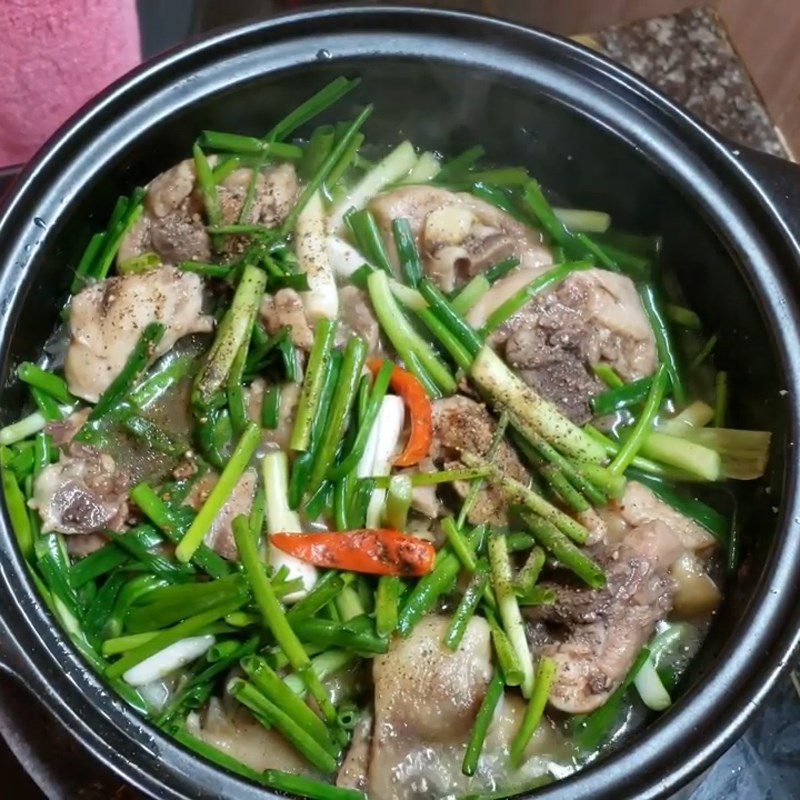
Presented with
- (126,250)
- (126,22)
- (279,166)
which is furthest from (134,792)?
(126,22)

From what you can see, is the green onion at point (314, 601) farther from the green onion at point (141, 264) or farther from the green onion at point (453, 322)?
the green onion at point (141, 264)

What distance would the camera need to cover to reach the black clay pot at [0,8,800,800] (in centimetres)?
170

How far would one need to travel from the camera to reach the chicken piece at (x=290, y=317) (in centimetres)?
198

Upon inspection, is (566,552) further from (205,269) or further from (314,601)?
(205,269)

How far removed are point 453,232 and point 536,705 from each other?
3.38 ft

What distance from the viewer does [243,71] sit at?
198 cm

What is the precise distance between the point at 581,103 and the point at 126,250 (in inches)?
41.2

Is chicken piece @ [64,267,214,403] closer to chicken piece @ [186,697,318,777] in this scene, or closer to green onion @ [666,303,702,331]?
chicken piece @ [186,697,318,777]

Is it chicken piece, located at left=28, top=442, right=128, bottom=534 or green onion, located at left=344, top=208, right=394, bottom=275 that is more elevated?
green onion, located at left=344, top=208, right=394, bottom=275

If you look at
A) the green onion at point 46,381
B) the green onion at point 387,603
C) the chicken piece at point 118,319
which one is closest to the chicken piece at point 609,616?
the green onion at point 387,603

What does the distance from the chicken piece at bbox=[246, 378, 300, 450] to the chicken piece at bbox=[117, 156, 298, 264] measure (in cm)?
36

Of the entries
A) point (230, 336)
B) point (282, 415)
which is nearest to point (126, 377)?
point (230, 336)

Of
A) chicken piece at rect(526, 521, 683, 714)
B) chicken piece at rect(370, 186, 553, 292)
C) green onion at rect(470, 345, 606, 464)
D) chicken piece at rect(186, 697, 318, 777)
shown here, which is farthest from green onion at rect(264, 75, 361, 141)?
chicken piece at rect(186, 697, 318, 777)

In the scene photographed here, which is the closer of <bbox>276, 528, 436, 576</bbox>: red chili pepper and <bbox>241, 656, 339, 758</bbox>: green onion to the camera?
<bbox>241, 656, 339, 758</bbox>: green onion
